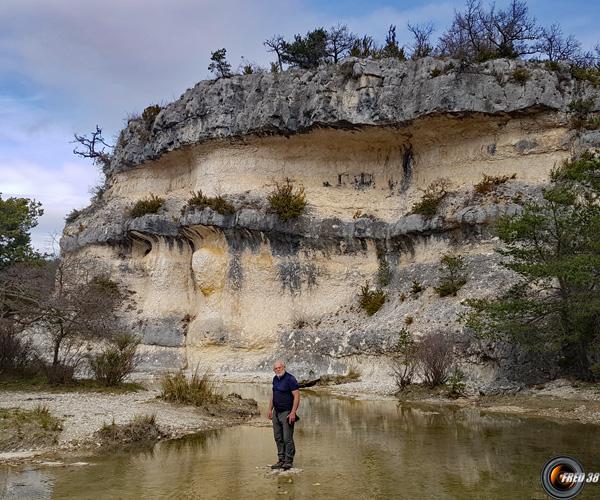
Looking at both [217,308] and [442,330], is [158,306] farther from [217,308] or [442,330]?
[442,330]

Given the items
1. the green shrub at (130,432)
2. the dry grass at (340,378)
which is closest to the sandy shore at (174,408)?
the green shrub at (130,432)

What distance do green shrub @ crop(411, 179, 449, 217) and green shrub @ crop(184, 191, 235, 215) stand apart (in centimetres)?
829

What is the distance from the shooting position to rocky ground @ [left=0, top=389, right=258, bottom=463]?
1018cm

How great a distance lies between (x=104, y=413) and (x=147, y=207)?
777 inches

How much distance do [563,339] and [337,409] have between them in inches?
231

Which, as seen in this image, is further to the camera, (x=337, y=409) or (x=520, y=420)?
(x=337, y=409)

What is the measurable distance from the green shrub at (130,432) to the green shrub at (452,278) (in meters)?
14.5

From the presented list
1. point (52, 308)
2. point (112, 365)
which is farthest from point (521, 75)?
point (52, 308)

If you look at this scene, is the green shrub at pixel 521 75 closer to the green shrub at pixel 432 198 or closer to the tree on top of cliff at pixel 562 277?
the green shrub at pixel 432 198

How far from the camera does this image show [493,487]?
303 inches

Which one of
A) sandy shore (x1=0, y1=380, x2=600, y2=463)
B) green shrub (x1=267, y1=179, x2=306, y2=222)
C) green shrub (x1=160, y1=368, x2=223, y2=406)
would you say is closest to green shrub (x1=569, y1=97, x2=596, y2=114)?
green shrub (x1=267, y1=179, x2=306, y2=222)

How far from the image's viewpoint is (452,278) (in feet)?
76.8

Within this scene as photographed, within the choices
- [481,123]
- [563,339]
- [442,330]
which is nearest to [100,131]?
[481,123]

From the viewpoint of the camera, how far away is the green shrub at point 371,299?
26.3m
